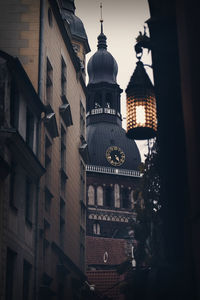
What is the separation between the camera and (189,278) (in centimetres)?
805

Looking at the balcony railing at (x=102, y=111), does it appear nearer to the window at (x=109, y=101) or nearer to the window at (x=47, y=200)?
the window at (x=109, y=101)

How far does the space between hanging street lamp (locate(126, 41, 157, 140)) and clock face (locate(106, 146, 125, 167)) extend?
75.6 meters

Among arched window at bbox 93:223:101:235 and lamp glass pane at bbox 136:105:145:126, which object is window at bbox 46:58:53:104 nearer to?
lamp glass pane at bbox 136:105:145:126

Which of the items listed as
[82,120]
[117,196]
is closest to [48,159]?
[82,120]

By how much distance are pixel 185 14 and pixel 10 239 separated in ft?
36.9

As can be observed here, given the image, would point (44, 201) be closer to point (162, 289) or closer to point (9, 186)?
point (9, 186)

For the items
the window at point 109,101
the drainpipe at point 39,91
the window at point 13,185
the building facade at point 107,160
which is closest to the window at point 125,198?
the building facade at point 107,160

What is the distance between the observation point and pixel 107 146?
3361 inches

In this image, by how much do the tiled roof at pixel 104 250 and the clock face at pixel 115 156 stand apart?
14907mm

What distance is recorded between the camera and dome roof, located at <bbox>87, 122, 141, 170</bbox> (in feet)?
279

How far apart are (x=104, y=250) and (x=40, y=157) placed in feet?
160

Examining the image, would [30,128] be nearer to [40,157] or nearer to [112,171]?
[40,157]

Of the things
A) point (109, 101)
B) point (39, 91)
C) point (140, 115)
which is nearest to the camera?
point (140, 115)

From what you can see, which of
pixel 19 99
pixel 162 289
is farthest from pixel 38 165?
pixel 162 289
